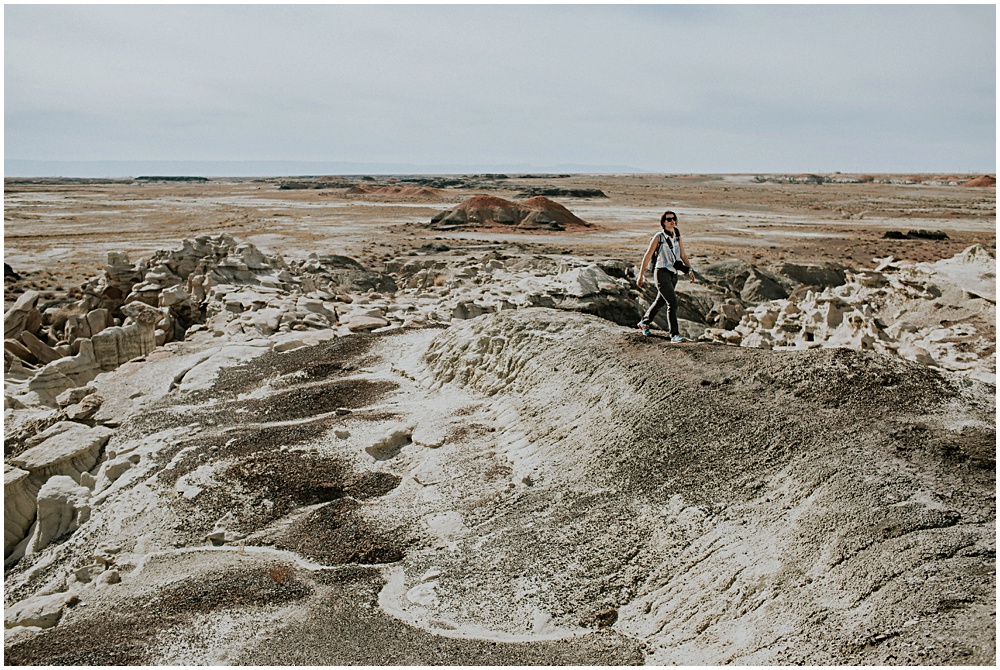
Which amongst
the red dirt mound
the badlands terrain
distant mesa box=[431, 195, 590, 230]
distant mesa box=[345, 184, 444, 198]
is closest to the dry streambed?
the badlands terrain

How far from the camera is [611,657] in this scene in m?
3.73

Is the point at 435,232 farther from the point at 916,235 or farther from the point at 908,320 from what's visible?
the point at 908,320

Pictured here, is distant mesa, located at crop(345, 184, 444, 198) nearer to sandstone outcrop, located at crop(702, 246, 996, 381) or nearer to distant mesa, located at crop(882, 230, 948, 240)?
distant mesa, located at crop(882, 230, 948, 240)

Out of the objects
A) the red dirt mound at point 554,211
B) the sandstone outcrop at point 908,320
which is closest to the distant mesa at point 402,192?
the red dirt mound at point 554,211

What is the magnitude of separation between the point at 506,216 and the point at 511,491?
29.4 meters

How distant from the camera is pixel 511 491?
5.31m

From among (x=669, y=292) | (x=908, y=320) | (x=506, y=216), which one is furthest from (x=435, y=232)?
(x=669, y=292)

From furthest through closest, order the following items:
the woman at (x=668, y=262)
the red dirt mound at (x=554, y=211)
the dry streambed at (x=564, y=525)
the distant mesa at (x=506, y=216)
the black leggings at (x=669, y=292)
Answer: the red dirt mound at (x=554, y=211) < the distant mesa at (x=506, y=216) < the black leggings at (x=669, y=292) < the woman at (x=668, y=262) < the dry streambed at (x=564, y=525)

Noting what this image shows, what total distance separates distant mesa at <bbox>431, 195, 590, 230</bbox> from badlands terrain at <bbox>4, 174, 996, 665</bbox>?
72.6ft

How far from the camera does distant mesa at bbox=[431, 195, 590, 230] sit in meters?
32.7

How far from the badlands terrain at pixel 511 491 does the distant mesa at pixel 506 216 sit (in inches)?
871

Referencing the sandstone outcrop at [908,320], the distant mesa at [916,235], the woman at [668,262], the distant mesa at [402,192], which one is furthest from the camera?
the distant mesa at [402,192]

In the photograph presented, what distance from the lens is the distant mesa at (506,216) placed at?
Answer: 32.7m

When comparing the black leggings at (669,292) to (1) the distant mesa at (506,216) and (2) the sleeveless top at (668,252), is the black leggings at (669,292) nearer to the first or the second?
(2) the sleeveless top at (668,252)
